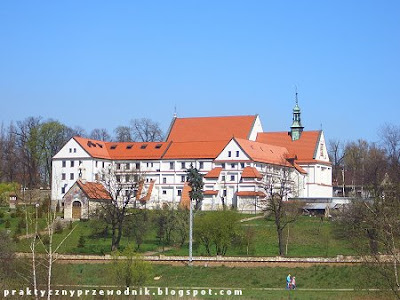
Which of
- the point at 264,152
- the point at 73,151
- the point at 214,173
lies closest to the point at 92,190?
the point at 73,151

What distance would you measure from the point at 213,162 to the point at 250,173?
4.81 metres

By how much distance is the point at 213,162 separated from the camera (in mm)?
89438

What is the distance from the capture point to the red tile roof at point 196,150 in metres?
90.7

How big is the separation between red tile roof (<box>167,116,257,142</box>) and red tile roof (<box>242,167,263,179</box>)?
819 cm

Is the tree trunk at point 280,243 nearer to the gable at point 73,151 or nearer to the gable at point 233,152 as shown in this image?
the gable at point 233,152

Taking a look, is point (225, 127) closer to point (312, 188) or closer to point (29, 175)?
point (312, 188)

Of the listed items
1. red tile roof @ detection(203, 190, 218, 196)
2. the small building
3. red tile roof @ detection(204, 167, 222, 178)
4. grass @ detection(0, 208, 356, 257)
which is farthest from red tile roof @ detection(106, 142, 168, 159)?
grass @ detection(0, 208, 356, 257)

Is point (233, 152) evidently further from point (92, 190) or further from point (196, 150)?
point (92, 190)

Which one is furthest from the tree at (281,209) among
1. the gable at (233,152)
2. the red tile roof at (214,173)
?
the red tile roof at (214,173)

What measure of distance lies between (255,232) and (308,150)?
97.5 feet

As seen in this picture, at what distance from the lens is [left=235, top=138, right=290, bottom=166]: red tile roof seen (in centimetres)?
8838

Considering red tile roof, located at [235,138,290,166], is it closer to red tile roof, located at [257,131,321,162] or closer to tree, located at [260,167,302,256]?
red tile roof, located at [257,131,321,162]

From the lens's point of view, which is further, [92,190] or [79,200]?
[92,190]

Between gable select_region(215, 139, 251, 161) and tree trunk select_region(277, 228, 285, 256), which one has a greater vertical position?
gable select_region(215, 139, 251, 161)
